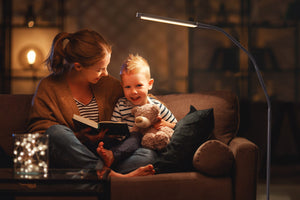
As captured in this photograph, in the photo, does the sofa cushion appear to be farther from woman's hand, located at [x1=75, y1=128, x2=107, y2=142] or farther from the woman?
woman's hand, located at [x1=75, y1=128, x2=107, y2=142]

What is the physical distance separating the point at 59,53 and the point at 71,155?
2.32ft

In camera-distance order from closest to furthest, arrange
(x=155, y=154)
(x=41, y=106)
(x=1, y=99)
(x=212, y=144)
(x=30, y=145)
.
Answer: (x=30, y=145) < (x=212, y=144) < (x=155, y=154) < (x=41, y=106) < (x=1, y=99)

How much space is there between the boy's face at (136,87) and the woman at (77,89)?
18cm

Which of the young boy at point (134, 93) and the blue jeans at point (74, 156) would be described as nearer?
the blue jeans at point (74, 156)

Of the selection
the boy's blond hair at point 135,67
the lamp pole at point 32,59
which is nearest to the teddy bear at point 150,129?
the boy's blond hair at point 135,67

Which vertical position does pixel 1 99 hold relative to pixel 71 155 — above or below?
above

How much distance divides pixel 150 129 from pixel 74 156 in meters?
0.48

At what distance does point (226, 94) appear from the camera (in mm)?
2424

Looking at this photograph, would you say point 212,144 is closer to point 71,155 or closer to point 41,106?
point 71,155

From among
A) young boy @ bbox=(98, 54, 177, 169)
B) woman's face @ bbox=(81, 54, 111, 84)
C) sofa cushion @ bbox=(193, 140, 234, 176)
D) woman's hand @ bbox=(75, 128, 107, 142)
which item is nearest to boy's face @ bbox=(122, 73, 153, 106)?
young boy @ bbox=(98, 54, 177, 169)

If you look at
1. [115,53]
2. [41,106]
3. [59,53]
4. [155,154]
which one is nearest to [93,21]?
[115,53]

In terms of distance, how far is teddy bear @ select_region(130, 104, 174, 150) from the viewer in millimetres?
2041

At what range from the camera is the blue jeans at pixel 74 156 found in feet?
6.12

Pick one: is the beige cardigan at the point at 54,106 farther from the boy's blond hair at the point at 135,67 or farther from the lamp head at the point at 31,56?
the lamp head at the point at 31,56
